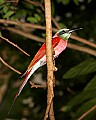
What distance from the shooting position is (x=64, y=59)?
7.21ft

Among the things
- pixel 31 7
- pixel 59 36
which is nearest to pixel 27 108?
pixel 31 7

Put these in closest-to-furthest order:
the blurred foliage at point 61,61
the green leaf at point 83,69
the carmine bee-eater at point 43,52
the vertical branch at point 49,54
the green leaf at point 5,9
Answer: the vertical branch at point 49,54, the carmine bee-eater at point 43,52, the green leaf at point 83,69, the green leaf at point 5,9, the blurred foliage at point 61,61

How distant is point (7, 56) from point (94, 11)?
0.64 metres

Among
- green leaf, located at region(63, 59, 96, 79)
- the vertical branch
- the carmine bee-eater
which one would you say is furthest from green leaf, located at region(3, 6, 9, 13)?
the vertical branch

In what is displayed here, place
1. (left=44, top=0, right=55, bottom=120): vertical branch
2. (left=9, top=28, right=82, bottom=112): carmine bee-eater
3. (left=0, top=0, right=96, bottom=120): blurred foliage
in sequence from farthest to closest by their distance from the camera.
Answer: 1. (left=0, top=0, right=96, bottom=120): blurred foliage
2. (left=9, top=28, right=82, bottom=112): carmine bee-eater
3. (left=44, top=0, right=55, bottom=120): vertical branch

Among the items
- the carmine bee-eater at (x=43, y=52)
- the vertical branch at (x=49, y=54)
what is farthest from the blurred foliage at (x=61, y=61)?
the vertical branch at (x=49, y=54)

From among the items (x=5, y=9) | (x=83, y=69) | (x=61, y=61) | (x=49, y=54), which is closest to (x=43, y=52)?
(x=49, y=54)

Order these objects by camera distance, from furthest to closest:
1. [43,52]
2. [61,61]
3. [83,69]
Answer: [61,61], [83,69], [43,52]

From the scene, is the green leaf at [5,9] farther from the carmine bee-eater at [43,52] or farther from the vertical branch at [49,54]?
the vertical branch at [49,54]

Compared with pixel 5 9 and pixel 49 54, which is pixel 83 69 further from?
pixel 49 54

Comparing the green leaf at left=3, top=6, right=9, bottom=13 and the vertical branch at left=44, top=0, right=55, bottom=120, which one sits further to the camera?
the green leaf at left=3, top=6, right=9, bottom=13

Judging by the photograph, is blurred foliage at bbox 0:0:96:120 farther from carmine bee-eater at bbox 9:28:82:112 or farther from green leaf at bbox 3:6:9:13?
carmine bee-eater at bbox 9:28:82:112

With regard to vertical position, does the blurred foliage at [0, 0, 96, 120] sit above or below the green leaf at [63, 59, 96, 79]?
above

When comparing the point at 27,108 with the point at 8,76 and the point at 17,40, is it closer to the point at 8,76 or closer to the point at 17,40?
the point at 8,76
